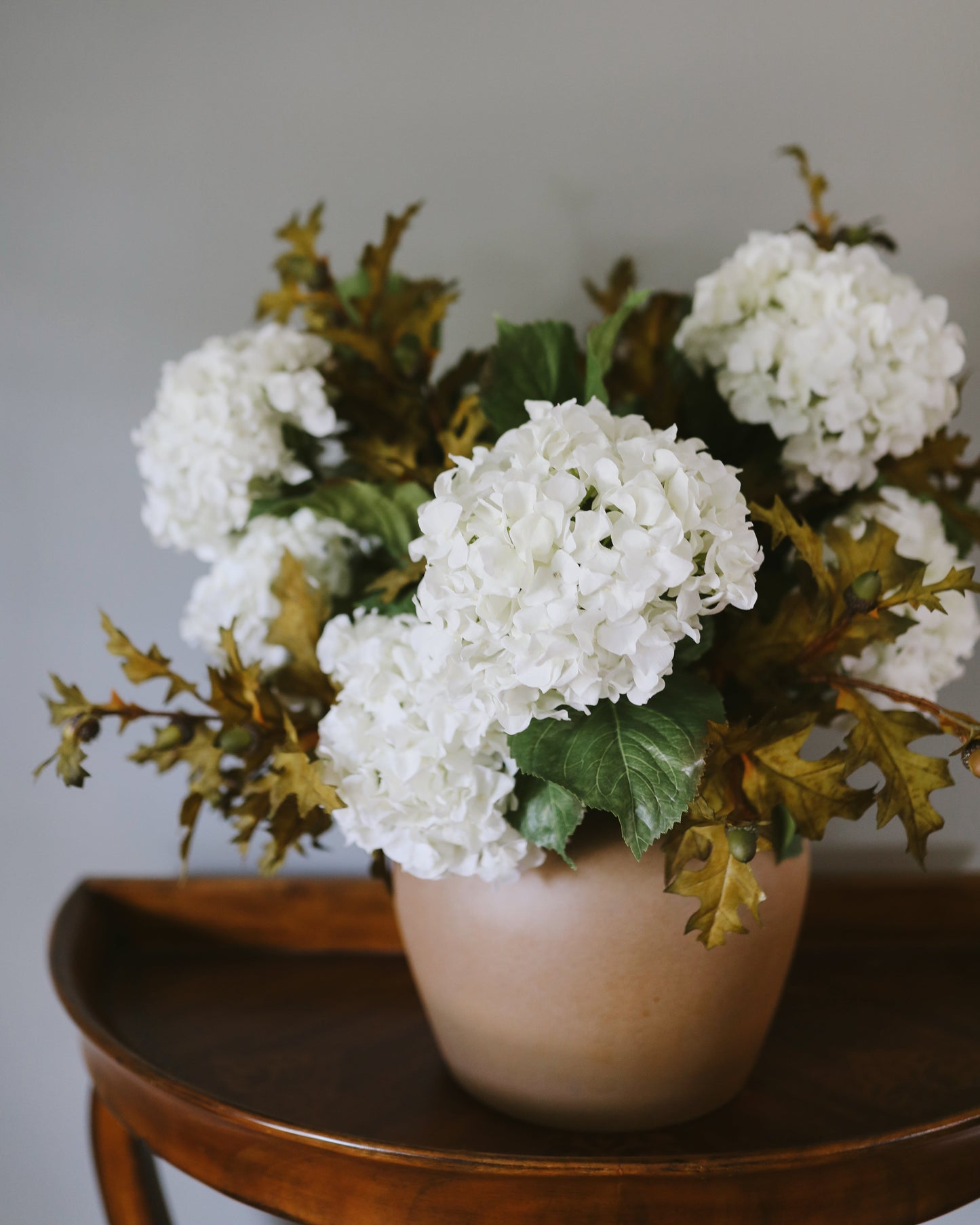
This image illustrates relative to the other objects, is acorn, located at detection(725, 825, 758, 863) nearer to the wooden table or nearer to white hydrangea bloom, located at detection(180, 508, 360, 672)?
the wooden table

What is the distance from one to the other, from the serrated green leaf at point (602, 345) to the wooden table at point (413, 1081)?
0.42 metres

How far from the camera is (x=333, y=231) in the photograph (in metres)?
0.94

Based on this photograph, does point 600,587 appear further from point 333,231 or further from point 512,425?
point 333,231

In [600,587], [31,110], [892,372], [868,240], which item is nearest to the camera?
[600,587]

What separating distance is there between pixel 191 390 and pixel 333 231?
336mm

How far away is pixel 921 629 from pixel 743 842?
252 mm

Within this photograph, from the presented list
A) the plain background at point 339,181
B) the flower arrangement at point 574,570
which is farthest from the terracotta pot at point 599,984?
the plain background at point 339,181

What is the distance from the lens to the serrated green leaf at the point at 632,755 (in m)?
0.48

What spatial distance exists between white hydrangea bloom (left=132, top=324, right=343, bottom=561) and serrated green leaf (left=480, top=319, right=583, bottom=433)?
14 centimetres

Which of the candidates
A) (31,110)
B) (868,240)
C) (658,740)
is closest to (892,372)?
(868,240)

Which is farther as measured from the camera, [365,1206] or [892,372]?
[892,372]

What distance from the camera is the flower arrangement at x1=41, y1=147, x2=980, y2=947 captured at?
18.0 inches

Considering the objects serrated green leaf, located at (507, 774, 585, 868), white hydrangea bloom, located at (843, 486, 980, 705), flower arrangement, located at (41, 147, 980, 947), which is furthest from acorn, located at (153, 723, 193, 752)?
white hydrangea bloom, located at (843, 486, 980, 705)

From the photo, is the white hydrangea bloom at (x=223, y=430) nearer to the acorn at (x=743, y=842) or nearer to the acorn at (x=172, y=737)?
the acorn at (x=172, y=737)
